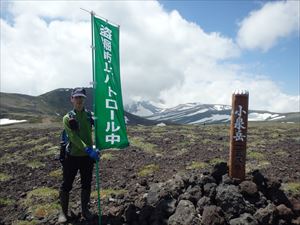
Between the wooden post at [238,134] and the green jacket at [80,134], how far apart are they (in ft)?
16.7

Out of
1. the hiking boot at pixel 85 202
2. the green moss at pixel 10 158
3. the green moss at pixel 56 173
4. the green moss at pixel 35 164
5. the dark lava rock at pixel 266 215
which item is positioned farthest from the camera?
the green moss at pixel 10 158

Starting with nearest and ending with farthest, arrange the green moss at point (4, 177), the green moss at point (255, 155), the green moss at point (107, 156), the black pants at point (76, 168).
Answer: the black pants at point (76, 168)
the green moss at point (4, 177)
the green moss at point (255, 155)
the green moss at point (107, 156)

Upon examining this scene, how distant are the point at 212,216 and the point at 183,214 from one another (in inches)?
35.9

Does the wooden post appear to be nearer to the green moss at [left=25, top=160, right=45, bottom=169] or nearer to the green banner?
the green banner

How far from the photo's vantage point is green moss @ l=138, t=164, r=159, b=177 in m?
20.8

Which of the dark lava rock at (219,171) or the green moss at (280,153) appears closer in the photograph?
the dark lava rock at (219,171)

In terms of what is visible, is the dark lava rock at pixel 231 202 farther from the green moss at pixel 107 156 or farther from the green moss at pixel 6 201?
Answer: the green moss at pixel 107 156

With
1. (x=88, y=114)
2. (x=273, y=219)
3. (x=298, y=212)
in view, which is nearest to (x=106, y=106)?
(x=88, y=114)

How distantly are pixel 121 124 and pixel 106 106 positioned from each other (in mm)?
919

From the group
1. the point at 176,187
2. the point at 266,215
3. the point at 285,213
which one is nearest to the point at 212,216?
the point at 266,215

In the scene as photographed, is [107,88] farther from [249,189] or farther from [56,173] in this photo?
[56,173]

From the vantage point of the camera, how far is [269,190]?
1341 centimetres

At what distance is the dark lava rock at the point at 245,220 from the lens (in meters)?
11.5

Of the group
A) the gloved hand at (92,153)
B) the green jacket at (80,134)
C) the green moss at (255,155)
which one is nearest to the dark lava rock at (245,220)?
the gloved hand at (92,153)
